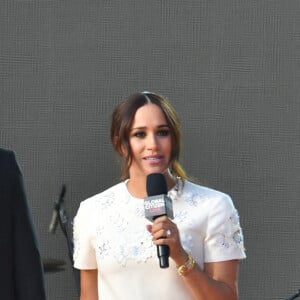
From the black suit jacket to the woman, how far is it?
572mm

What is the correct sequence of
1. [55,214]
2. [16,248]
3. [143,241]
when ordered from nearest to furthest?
[16,248], [143,241], [55,214]

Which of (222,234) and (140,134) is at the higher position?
(140,134)

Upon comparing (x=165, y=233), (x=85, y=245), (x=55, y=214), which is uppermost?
(x=165, y=233)

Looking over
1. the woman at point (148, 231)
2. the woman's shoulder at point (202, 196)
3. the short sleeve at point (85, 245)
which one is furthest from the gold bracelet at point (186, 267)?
the short sleeve at point (85, 245)

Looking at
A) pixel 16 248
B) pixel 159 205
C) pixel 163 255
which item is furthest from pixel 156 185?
pixel 16 248

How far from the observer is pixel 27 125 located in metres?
5.30

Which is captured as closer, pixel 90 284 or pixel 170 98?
pixel 90 284

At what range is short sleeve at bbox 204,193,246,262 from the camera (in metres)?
3.11

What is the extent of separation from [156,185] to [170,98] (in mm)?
2352

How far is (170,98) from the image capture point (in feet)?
17.4

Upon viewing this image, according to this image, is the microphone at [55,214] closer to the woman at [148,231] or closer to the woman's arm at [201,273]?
the woman at [148,231]

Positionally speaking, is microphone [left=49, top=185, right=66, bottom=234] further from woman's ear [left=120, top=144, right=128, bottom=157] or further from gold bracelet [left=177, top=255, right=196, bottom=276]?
gold bracelet [left=177, top=255, right=196, bottom=276]

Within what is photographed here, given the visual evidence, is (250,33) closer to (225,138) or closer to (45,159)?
(225,138)

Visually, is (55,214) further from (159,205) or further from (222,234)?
(159,205)
